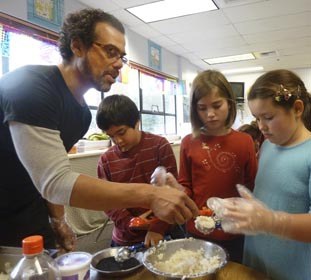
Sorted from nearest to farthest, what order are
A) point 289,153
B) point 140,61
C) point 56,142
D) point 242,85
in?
point 56,142, point 289,153, point 140,61, point 242,85

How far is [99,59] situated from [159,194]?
1.64 ft

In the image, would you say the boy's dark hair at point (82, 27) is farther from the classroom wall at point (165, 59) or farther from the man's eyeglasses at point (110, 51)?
the classroom wall at point (165, 59)

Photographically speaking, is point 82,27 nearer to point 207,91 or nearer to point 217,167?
point 207,91

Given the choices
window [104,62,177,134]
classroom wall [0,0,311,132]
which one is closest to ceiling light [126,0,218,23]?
classroom wall [0,0,311,132]

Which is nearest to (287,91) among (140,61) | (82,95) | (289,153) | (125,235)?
(289,153)

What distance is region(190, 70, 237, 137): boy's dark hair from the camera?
1375mm

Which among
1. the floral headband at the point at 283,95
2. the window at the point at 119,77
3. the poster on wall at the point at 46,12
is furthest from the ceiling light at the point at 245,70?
the floral headband at the point at 283,95

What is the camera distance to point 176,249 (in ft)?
3.27

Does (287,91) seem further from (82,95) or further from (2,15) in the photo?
(2,15)

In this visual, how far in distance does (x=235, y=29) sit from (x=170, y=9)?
1.20 meters

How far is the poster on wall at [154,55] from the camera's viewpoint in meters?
4.84

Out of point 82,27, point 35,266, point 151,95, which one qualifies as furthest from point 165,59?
point 35,266

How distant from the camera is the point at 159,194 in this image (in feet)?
2.81

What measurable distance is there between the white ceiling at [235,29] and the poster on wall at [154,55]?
125 mm
